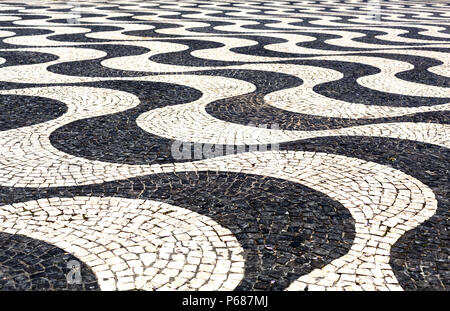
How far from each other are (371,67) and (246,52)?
288 centimetres

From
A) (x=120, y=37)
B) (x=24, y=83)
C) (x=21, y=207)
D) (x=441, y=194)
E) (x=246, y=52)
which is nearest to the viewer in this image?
(x=21, y=207)

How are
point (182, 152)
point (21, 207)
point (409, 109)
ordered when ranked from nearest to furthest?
point (21, 207)
point (182, 152)
point (409, 109)

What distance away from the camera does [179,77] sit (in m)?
9.82

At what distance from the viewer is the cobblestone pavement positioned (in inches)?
148

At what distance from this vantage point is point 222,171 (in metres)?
5.45

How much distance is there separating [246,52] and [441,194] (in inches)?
321

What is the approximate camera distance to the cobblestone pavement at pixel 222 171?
3756mm

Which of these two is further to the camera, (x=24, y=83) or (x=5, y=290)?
(x=24, y=83)

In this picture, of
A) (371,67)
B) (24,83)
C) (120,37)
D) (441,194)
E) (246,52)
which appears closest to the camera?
(441,194)
